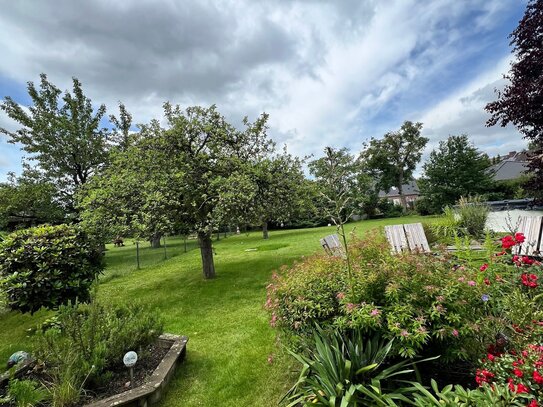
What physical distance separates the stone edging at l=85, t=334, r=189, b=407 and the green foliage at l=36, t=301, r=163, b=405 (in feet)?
0.97

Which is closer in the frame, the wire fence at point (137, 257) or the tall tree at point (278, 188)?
the tall tree at point (278, 188)

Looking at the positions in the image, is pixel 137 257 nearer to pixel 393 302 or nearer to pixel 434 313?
pixel 393 302

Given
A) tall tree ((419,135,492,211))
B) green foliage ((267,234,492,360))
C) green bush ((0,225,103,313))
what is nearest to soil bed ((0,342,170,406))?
green bush ((0,225,103,313))

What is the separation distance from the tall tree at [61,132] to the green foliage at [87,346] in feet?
41.9

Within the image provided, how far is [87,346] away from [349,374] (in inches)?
107

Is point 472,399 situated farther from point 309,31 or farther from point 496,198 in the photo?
point 496,198

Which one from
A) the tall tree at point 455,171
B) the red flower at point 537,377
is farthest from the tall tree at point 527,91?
the tall tree at point 455,171

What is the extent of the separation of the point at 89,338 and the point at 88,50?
6103mm

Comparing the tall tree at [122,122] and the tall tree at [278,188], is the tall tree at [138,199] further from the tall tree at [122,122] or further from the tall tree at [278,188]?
the tall tree at [122,122]

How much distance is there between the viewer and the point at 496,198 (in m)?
21.1

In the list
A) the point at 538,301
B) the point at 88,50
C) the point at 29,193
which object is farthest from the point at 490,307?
the point at 29,193

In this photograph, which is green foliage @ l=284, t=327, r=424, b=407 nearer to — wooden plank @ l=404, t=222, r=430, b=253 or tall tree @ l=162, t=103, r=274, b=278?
tall tree @ l=162, t=103, r=274, b=278

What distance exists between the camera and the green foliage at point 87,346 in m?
2.52

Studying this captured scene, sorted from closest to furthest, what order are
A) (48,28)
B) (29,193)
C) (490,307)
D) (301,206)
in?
(490,307), (48,28), (301,206), (29,193)
